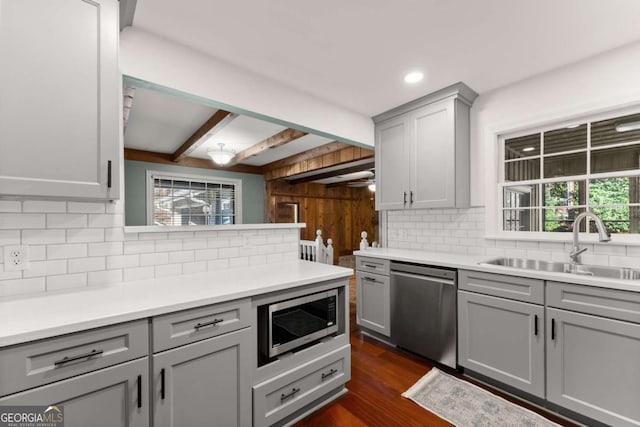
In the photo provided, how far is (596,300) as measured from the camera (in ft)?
5.35

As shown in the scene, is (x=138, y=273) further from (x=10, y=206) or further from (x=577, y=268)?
(x=577, y=268)

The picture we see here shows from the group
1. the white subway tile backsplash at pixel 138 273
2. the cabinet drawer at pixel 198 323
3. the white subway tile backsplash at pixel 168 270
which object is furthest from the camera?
the white subway tile backsplash at pixel 168 270

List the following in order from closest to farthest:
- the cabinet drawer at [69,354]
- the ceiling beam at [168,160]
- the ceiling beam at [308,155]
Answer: the cabinet drawer at [69,354] < the ceiling beam at [308,155] < the ceiling beam at [168,160]

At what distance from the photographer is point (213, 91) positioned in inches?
80.5

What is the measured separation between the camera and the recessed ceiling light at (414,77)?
7.54ft

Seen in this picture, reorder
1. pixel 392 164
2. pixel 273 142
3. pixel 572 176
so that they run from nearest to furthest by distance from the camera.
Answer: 1. pixel 572 176
2. pixel 392 164
3. pixel 273 142

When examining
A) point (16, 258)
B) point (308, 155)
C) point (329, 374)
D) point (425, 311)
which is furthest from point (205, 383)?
point (308, 155)

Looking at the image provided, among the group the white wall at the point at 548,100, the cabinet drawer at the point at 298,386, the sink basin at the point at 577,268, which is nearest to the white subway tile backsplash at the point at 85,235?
the cabinet drawer at the point at 298,386

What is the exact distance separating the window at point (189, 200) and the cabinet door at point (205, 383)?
4.07 m

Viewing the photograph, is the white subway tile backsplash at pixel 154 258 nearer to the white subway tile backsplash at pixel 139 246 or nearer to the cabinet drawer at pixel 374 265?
the white subway tile backsplash at pixel 139 246

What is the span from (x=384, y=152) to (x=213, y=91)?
1.87 meters

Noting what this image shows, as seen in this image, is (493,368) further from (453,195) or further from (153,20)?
(153,20)

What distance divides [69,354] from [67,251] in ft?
2.24

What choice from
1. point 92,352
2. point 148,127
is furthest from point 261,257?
point 148,127
